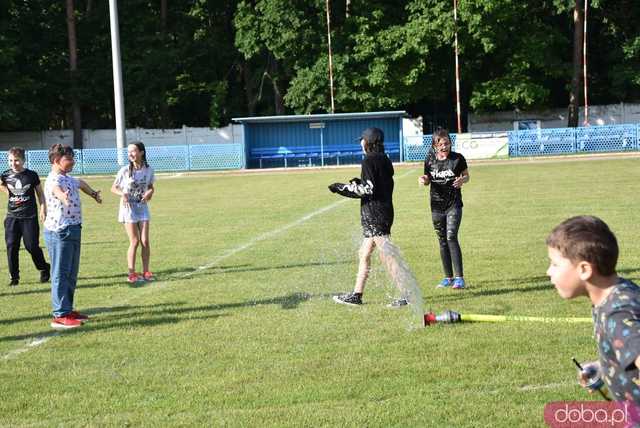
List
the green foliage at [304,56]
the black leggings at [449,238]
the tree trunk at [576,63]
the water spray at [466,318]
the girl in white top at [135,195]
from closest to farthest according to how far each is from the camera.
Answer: the water spray at [466,318] < the black leggings at [449,238] < the girl in white top at [135,195] < the tree trunk at [576,63] < the green foliage at [304,56]

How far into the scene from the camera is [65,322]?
301 inches

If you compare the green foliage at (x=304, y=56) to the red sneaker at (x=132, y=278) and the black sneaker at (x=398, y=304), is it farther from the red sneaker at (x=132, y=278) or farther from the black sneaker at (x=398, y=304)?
the black sneaker at (x=398, y=304)

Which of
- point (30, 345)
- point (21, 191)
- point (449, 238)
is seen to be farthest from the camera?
point (21, 191)

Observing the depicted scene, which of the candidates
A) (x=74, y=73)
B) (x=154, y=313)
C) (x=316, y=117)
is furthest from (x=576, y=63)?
(x=154, y=313)

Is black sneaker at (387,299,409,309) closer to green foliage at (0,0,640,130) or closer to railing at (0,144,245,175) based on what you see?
railing at (0,144,245,175)

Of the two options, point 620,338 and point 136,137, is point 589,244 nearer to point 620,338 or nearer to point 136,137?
point 620,338

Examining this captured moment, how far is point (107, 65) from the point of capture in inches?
2031

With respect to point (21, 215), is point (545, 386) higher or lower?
lower

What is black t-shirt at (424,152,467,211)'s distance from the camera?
8883 millimetres

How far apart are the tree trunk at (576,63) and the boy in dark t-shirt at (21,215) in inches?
1615

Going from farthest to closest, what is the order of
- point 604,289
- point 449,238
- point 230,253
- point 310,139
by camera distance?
point 310,139 < point 230,253 < point 449,238 < point 604,289

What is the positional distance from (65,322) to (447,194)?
4.42 m

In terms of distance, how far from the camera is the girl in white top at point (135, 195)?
9.95 metres

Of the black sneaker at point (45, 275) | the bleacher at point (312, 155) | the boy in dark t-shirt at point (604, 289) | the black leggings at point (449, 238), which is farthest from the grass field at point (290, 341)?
the bleacher at point (312, 155)
